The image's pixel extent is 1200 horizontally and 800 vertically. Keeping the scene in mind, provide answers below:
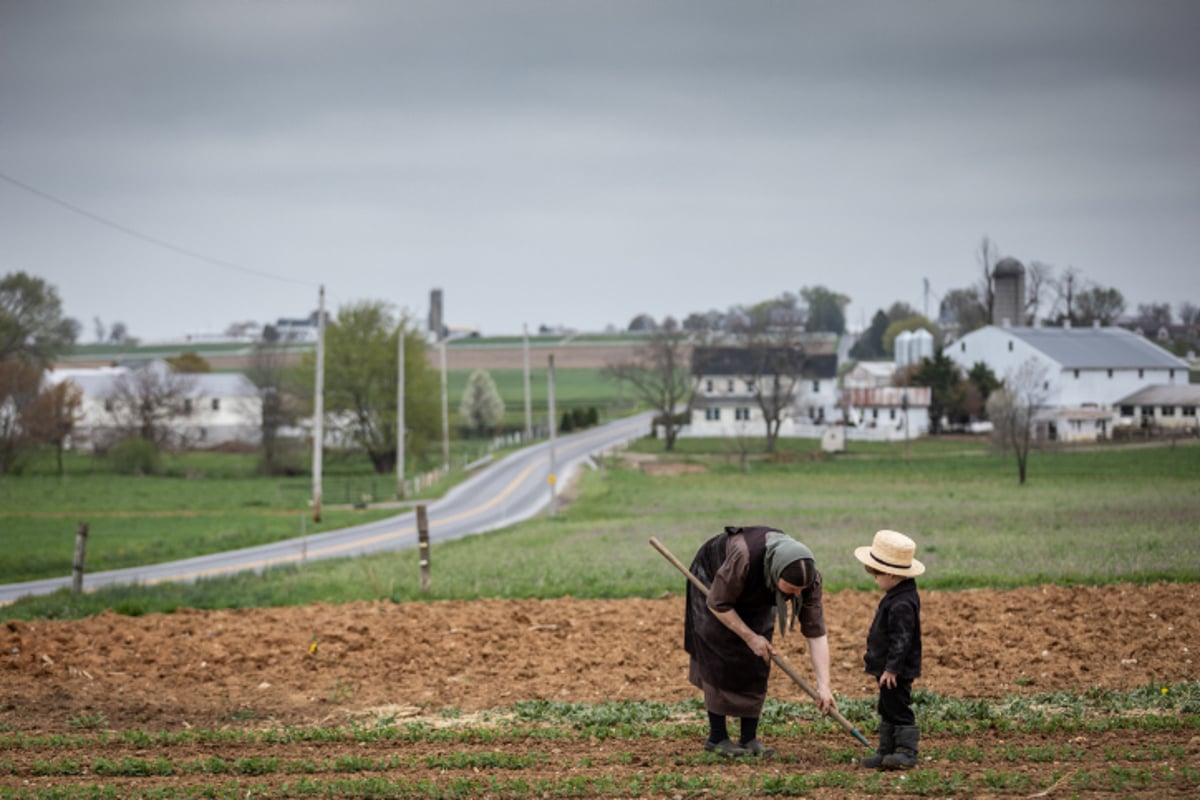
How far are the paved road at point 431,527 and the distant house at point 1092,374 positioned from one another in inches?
816

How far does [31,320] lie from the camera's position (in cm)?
6988

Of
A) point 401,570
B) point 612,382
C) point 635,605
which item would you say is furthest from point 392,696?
point 612,382

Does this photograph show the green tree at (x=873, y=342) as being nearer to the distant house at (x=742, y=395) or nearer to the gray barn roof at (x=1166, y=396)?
the distant house at (x=742, y=395)

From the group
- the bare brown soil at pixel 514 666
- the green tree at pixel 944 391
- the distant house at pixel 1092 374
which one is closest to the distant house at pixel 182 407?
→ the green tree at pixel 944 391

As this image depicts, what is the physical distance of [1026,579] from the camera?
18359 mm

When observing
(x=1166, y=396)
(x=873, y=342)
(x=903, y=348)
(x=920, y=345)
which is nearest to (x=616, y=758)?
(x=1166, y=396)

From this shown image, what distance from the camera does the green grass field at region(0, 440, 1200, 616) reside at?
20.1m

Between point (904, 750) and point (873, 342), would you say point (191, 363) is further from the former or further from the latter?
point (904, 750)

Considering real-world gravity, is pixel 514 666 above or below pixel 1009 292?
below

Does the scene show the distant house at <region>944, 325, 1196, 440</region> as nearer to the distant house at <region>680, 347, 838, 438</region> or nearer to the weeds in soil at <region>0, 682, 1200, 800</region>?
the weeds in soil at <region>0, 682, 1200, 800</region>

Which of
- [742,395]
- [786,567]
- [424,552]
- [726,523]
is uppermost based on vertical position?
[742,395]

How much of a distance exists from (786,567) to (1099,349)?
41729 millimetres

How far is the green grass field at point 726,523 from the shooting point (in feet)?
65.9

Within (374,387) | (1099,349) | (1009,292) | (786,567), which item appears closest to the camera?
(786,567)
